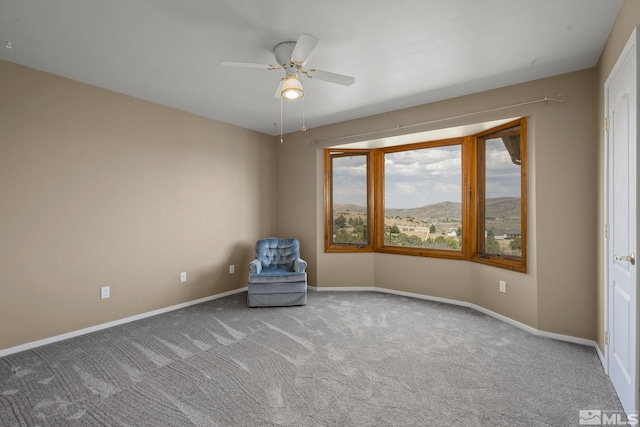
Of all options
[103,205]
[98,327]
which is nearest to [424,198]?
[103,205]

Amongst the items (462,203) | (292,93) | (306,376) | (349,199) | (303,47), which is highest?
(303,47)

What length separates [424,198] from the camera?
15.4 feet

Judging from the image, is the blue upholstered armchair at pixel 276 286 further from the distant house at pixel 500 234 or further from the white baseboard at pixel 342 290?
the distant house at pixel 500 234

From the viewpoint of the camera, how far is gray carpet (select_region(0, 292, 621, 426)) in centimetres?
199

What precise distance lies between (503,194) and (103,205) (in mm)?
4578

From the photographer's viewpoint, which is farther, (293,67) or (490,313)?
(490,313)

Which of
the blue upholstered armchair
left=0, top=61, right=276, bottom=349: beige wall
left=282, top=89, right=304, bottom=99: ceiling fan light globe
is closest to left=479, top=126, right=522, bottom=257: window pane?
the blue upholstered armchair

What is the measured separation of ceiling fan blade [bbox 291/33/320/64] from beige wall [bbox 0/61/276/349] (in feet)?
7.87

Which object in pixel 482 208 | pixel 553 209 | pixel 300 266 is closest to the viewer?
pixel 553 209

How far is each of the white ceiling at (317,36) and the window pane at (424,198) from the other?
116cm

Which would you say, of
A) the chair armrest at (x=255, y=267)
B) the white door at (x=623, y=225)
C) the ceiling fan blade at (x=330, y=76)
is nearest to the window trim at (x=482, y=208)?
the white door at (x=623, y=225)

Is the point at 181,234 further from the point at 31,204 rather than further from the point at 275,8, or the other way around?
the point at 275,8

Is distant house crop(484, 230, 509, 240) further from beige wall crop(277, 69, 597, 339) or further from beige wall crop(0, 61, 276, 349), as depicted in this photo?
beige wall crop(0, 61, 276, 349)

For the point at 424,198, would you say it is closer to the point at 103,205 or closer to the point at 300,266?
the point at 300,266
